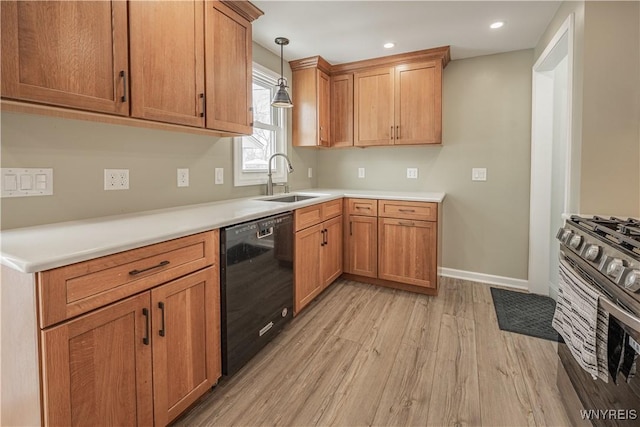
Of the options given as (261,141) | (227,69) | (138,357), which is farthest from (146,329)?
(261,141)

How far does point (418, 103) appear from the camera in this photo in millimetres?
3160

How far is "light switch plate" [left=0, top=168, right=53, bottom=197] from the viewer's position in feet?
4.37

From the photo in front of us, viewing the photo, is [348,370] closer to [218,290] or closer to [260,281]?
[260,281]

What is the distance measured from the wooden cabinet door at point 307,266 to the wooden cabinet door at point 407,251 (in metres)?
0.69

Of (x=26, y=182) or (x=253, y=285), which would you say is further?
(x=253, y=285)

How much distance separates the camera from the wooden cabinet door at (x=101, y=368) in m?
0.97

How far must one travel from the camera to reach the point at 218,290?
63.3 inches

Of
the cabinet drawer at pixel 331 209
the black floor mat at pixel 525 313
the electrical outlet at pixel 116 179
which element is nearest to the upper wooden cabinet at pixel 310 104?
the cabinet drawer at pixel 331 209

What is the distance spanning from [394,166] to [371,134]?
1.59ft

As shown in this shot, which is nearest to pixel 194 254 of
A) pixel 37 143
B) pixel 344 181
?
pixel 37 143

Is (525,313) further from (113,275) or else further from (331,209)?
(113,275)

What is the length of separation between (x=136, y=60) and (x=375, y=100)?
2382mm

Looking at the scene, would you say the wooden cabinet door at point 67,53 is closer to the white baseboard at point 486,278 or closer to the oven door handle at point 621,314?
the oven door handle at point 621,314

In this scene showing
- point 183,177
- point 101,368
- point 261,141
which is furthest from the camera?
point 261,141
